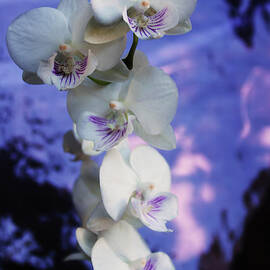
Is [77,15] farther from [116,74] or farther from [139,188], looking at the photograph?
[139,188]

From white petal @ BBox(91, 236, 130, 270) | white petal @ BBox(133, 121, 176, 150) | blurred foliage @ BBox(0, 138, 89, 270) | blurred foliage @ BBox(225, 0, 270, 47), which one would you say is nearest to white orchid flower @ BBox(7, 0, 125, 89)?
white petal @ BBox(133, 121, 176, 150)

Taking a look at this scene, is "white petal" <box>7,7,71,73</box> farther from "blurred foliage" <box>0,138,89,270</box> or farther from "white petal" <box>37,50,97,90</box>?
"blurred foliage" <box>0,138,89,270</box>

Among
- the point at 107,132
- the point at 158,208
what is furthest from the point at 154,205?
the point at 107,132

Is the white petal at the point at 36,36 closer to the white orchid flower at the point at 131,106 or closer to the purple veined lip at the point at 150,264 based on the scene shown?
the white orchid flower at the point at 131,106

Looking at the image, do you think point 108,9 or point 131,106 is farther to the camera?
point 131,106

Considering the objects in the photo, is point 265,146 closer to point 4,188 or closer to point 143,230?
point 143,230

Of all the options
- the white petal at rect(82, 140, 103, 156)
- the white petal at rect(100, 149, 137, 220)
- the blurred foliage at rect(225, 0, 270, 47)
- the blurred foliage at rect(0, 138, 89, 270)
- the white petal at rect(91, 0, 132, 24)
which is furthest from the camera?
the blurred foliage at rect(225, 0, 270, 47)
